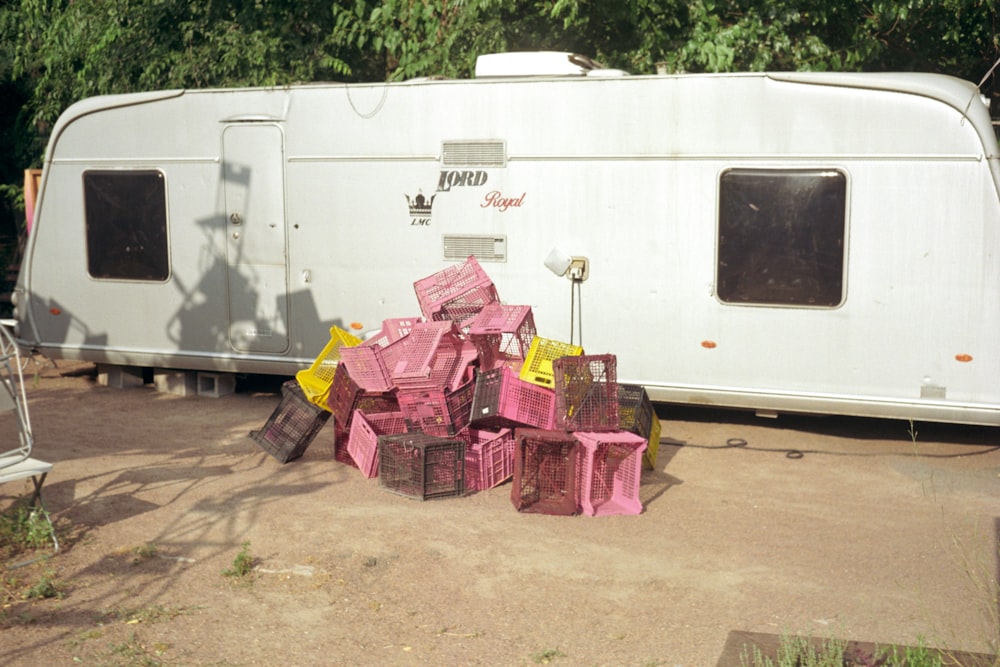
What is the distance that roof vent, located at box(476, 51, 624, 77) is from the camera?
10195mm

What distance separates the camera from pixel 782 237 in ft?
31.3

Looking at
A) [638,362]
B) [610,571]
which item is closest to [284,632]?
[610,571]

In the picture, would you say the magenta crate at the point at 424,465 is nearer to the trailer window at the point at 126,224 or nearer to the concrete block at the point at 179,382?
the concrete block at the point at 179,382

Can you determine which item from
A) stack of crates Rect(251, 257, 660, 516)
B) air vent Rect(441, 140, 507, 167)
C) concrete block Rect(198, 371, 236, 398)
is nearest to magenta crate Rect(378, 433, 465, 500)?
stack of crates Rect(251, 257, 660, 516)

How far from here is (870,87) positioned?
9.16 metres

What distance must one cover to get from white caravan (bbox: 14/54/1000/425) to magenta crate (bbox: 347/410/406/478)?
2.03 metres

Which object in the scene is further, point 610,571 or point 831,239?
point 831,239

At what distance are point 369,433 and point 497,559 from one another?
6.79 feet

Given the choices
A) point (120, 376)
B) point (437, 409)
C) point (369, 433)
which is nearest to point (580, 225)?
point (437, 409)

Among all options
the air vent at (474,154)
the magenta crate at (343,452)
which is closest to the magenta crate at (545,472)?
the magenta crate at (343,452)

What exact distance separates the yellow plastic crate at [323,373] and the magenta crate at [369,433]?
0.41 meters

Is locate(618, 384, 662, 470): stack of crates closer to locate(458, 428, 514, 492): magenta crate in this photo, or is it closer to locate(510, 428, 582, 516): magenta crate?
locate(510, 428, 582, 516): magenta crate

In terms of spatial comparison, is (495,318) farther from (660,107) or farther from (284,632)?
(284,632)

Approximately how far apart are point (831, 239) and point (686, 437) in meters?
2.07
